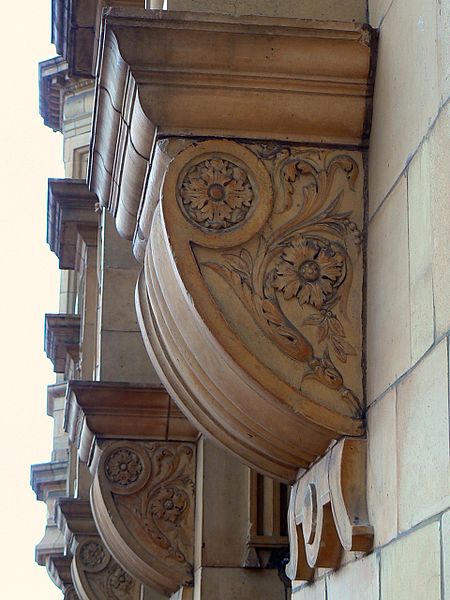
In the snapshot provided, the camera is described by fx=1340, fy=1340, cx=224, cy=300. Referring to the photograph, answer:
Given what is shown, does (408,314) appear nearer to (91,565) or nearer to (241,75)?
(241,75)

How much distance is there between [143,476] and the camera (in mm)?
6797

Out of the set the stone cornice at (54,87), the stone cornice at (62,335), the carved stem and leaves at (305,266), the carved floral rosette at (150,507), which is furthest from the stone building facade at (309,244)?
the stone cornice at (54,87)

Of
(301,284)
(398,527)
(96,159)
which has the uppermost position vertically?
(96,159)

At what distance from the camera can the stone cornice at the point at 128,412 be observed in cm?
674

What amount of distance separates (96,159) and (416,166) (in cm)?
144

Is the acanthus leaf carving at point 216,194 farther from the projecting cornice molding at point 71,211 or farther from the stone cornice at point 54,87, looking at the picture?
the stone cornice at point 54,87

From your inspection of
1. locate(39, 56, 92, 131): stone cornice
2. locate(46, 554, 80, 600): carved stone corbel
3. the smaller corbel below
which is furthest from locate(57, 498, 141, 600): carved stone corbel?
locate(39, 56, 92, 131): stone cornice

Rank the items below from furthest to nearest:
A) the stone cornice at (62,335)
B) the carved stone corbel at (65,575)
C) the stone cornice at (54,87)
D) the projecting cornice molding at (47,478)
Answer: the projecting cornice molding at (47,478) → the stone cornice at (54,87) → the carved stone corbel at (65,575) → the stone cornice at (62,335)

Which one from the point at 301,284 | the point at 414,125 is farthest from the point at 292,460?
the point at 414,125

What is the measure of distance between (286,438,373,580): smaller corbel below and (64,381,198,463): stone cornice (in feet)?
10.3

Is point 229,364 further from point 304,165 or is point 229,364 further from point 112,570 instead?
point 112,570

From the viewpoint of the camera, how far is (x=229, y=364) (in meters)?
3.22

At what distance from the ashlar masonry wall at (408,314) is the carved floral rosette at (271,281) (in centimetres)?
7

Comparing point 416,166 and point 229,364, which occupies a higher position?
point 416,166
